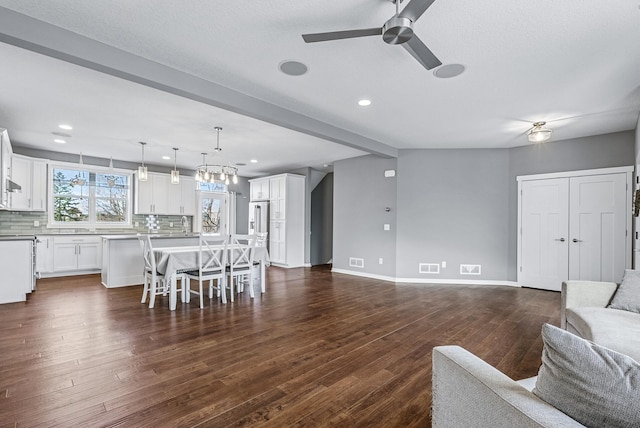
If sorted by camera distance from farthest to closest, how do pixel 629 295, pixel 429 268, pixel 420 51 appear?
1. pixel 429 268
2. pixel 629 295
3. pixel 420 51

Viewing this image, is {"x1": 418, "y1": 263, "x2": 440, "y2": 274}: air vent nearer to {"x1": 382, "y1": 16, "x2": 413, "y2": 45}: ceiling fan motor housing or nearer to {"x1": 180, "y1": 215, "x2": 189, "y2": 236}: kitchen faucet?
{"x1": 382, "y1": 16, "x2": 413, "y2": 45}: ceiling fan motor housing

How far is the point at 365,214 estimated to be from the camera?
6.77 metres

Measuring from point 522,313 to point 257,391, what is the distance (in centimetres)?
361

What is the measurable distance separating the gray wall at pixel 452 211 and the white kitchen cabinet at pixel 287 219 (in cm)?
291

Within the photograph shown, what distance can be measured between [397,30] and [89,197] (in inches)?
306

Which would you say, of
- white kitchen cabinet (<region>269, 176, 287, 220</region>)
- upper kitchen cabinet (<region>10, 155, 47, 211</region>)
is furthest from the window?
white kitchen cabinet (<region>269, 176, 287, 220</region>)

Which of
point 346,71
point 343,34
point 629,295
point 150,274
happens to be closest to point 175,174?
point 150,274

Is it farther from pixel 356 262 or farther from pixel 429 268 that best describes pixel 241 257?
pixel 429 268

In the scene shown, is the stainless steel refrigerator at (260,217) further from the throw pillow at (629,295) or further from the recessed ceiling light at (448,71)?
the throw pillow at (629,295)

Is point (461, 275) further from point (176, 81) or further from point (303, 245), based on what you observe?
point (176, 81)

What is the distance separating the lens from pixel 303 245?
27.2ft

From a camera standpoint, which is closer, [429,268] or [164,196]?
[429,268]

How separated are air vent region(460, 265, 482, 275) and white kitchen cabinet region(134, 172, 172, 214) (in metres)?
6.99

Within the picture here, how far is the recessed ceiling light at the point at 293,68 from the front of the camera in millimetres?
2908
